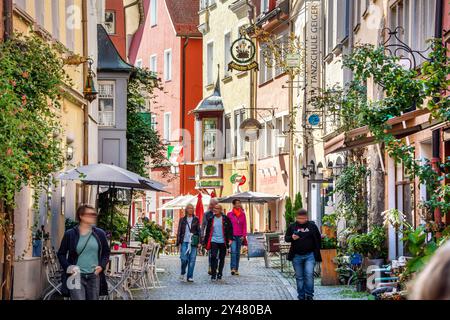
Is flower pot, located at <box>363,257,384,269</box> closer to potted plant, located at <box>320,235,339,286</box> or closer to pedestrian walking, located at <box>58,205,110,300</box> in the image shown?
potted plant, located at <box>320,235,339,286</box>

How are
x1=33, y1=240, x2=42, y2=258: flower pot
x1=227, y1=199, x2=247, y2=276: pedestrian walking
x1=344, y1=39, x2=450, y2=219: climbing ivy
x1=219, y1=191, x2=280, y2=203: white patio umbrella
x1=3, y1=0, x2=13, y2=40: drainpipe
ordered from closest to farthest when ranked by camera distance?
x1=344, y1=39, x2=450, y2=219: climbing ivy < x1=3, y1=0, x2=13, y2=40: drainpipe < x1=33, y1=240, x2=42, y2=258: flower pot < x1=227, y1=199, x2=247, y2=276: pedestrian walking < x1=219, y1=191, x2=280, y2=203: white patio umbrella

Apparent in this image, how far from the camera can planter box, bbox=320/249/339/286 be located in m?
21.6

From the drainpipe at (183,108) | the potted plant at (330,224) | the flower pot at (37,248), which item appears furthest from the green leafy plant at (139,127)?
the drainpipe at (183,108)

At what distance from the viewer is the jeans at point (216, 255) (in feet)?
77.6

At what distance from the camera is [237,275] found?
26.3 meters

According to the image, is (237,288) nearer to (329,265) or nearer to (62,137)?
(329,265)

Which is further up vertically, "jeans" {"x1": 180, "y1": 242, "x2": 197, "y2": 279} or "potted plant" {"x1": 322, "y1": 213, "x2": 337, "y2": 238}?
"potted plant" {"x1": 322, "y1": 213, "x2": 337, "y2": 238}

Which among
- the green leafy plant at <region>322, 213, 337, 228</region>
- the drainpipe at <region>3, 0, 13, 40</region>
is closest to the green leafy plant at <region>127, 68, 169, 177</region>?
the green leafy plant at <region>322, 213, 337, 228</region>

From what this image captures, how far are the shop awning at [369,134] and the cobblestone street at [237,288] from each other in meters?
2.47

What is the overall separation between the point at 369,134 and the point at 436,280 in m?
15.7

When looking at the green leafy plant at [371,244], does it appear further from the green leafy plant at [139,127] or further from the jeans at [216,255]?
the green leafy plant at [139,127]

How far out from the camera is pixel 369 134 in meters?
18.9

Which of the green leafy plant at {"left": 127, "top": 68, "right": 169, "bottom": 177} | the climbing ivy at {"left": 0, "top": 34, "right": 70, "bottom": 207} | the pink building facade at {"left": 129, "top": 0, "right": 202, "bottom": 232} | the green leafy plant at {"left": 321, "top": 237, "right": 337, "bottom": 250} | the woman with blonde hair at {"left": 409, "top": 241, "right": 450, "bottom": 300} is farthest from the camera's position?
the pink building facade at {"left": 129, "top": 0, "right": 202, "bottom": 232}

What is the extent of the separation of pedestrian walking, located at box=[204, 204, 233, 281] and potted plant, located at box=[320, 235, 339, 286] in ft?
8.81
